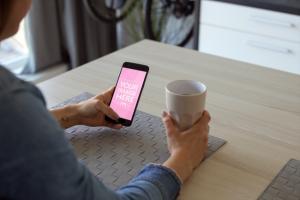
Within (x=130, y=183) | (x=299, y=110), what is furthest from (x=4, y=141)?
(x=299, y=110)

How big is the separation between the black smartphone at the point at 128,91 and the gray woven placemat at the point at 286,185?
364 millimetres

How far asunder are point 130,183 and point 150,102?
1.32 ft

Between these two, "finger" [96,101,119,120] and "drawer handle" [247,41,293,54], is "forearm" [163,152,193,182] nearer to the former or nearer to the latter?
"finger" [96,101,119,120]

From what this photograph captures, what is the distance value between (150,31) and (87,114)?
1851 mm

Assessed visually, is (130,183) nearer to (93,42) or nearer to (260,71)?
(260,71)

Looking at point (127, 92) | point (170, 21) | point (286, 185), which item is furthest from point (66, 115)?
point (170, 21)

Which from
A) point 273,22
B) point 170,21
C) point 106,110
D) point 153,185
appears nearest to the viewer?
point 153,185

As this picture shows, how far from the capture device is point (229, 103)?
3.91ft

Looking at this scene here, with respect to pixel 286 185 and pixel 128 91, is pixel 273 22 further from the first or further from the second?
pixel 286 185

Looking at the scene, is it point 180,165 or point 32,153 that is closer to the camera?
point 32,153

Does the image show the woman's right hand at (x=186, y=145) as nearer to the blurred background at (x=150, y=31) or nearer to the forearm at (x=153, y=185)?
the forearm at (x=153, y=185)

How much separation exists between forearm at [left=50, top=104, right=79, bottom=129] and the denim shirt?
0.42 meters

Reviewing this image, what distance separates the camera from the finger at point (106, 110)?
3.57ft

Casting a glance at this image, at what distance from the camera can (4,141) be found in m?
0.60
